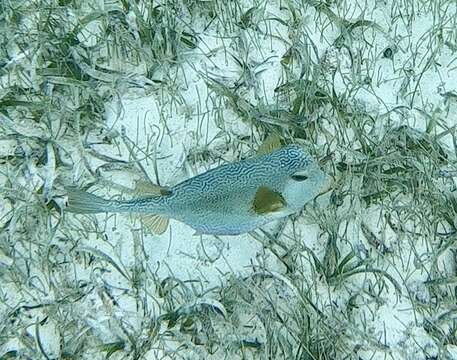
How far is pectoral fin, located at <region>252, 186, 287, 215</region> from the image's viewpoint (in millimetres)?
2145

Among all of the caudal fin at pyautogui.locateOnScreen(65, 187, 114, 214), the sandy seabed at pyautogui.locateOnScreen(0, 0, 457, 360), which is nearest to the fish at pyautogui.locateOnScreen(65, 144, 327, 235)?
the caudal fin at pyautogui.locateOnScreen(65, 187, 114, 214)

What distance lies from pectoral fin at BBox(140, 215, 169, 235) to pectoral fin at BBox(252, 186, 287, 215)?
15.5 inches

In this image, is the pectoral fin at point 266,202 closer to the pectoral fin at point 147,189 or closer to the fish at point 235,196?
the fish at point 235,196

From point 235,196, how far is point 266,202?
122mm

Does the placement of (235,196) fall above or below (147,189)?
below

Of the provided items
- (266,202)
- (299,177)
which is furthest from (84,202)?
(299,177)

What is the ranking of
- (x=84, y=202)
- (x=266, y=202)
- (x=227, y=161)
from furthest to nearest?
(x=227, y=161) < (x=84, y=202) < (x=266, y=202)

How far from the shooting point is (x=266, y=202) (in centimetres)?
214

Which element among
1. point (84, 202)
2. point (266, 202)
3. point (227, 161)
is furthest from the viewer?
point (227, 161)

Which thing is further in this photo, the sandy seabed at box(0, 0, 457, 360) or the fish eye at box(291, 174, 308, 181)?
the sandy seabed at box(0, 0, 457, 360)

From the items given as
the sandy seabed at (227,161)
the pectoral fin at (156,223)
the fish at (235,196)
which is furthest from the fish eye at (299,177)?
the pectoral fin at (156,223)

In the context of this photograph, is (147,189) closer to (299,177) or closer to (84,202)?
(84,202)

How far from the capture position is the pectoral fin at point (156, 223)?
7.79ft

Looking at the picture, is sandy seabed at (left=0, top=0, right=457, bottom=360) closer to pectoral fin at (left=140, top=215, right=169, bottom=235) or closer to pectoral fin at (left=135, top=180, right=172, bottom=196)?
pectoral fin at (left=140, top=215, right=169, bottom=235)
